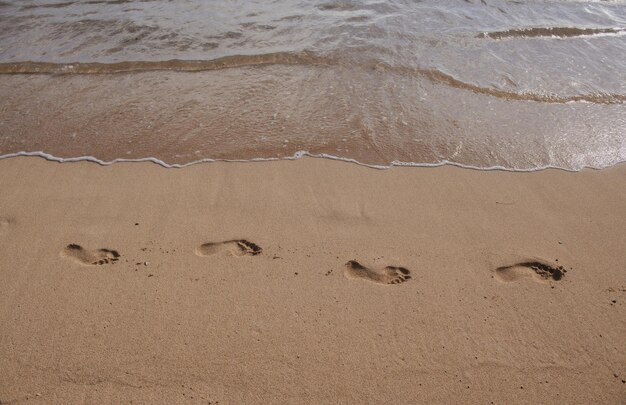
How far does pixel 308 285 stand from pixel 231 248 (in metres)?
0.61

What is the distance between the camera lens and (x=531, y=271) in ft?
8.89

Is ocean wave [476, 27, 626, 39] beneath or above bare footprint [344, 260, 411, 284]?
above

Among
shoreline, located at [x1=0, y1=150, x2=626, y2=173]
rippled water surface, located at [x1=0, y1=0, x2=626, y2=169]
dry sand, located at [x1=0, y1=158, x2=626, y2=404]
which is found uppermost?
rippled water surface, located at [x1=0, y1=0, x2=626, y2=169]

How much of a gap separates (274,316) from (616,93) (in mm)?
4998

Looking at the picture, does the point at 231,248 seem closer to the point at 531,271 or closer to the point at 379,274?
the point at 379,274

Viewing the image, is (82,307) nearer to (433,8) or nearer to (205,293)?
(205,293)

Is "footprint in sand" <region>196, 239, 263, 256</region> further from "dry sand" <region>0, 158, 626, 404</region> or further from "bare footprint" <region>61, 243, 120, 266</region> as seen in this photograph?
"bare footprint" <region>61, 243, 120, 266</region>

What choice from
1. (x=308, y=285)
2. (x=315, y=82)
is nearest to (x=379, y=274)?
(x=308, y=285)

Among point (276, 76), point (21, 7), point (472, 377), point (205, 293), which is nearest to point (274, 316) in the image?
point (205, 293)

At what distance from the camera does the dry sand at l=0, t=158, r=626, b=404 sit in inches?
82.7

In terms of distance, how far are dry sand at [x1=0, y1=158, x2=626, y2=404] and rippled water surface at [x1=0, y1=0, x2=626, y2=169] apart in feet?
1.48

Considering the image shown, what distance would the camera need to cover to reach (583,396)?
207 cm

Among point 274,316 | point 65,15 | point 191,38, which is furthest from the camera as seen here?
point 65,15

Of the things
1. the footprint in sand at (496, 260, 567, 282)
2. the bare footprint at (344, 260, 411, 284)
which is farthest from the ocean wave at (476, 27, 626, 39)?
the bare footprint at (344, 260, 411, 284)
